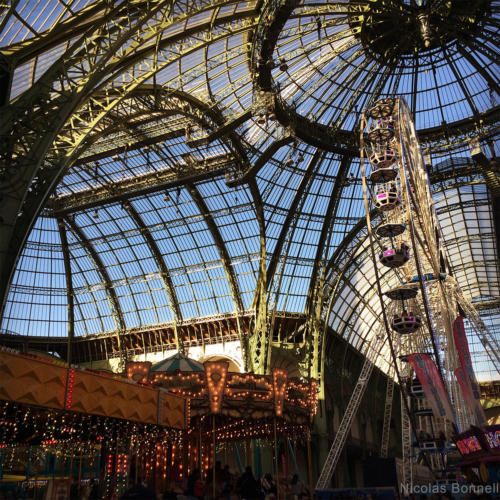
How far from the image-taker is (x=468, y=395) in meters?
31.9

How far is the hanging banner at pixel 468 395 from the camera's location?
31.8 m

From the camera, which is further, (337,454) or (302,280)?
(302,280)

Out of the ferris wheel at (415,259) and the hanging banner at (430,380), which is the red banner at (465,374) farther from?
the hanging banner at (430,380)

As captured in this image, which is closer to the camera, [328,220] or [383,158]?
[383,158]

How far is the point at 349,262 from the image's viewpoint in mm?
48500

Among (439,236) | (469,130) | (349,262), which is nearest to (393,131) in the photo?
(439,236)

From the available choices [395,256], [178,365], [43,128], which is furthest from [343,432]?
[43,128]

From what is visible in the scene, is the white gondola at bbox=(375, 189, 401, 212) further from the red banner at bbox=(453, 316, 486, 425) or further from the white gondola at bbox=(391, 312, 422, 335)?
the red banner at bbox=(453, 316, 486, 425)

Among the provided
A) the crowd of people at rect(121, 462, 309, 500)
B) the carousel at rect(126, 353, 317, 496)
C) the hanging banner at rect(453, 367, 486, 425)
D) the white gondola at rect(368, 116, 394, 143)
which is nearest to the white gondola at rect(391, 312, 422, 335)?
the hanging banner at rect(453, 367, 486, 425)

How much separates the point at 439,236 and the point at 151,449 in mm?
20976

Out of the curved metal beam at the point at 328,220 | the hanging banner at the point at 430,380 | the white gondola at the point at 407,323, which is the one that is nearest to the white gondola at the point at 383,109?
the white gondola at the point at 407,323

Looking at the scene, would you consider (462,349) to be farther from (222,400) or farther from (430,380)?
(222,400)

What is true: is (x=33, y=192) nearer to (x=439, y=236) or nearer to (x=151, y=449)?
(x=151, y=449)

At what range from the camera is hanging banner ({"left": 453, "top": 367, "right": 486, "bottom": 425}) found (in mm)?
31797
